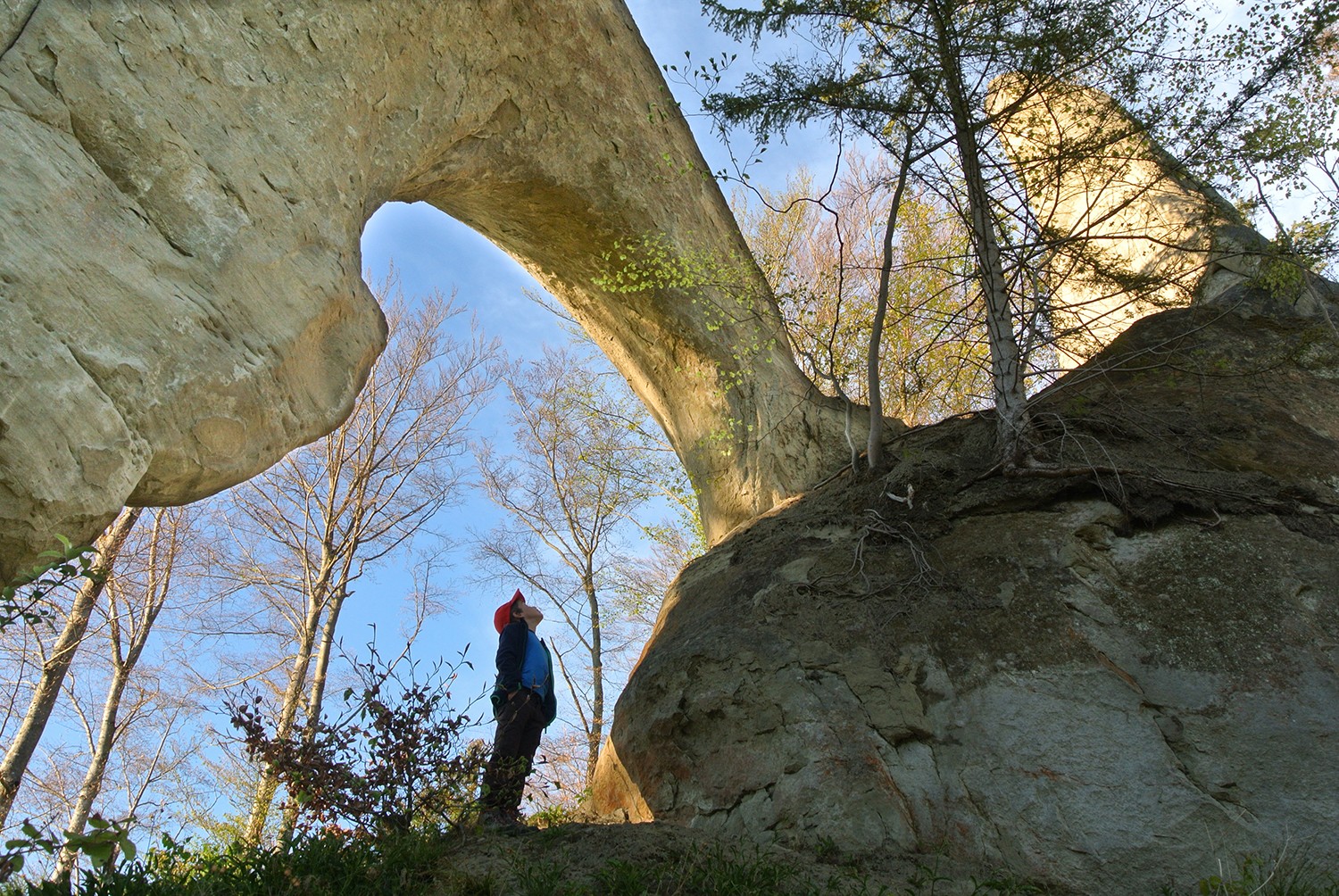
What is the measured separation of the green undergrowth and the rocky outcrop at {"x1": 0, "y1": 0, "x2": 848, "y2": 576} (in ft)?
4.82

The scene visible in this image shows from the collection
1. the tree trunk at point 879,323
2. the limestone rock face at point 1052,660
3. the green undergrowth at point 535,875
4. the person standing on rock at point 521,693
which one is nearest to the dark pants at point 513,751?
the person standing on rock at point 521,693

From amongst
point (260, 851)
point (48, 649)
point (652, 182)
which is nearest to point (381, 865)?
point (260, 851)

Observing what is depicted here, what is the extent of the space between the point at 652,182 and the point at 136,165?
547cm

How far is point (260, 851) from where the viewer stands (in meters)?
4.02

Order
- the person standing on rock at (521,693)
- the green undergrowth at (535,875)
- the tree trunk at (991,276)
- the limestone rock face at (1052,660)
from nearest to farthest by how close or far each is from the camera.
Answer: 1. the green undergrowth at (535,875)
2. the limestone rock face at (1052,660)
3. the person standing on rock at (521,693)
4. the tree trunk at (991,276)

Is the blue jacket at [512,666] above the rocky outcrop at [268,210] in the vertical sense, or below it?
below

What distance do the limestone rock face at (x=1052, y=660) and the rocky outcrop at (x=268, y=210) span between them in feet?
8.61

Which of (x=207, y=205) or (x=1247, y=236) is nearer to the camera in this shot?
(x=207, y=205)

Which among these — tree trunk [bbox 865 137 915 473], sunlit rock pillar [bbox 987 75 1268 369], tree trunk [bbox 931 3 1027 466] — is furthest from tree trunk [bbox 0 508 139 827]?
sunlit rock pillar [bbox 987 75 1268 369]

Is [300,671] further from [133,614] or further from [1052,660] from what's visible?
[1052,660]

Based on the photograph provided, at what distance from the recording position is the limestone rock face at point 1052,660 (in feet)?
15.5

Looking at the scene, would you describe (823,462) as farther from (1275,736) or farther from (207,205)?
(207,205)

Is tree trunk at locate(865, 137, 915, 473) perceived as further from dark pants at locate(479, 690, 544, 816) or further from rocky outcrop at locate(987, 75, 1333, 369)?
dark pants at locate(479, 690, 544, 816)

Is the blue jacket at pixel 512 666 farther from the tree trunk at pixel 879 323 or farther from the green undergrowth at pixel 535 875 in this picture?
the tree trunk at pixel 879 323
